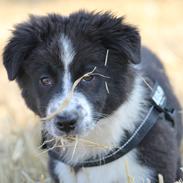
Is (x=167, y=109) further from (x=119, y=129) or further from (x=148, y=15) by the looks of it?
(x=148, y=15)

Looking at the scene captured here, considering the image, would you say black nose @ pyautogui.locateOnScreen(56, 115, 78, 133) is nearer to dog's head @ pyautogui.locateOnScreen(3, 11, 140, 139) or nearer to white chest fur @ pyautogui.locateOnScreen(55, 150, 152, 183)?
dog's head @ pyautogui.locateOnScreen(3, 11, 140, 139)

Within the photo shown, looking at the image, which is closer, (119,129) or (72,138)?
(72,138)

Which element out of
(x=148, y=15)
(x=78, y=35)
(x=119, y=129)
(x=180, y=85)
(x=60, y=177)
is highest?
(x=78, y=35)

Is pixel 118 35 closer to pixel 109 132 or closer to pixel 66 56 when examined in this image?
pixel 66 56

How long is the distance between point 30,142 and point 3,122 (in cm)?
116

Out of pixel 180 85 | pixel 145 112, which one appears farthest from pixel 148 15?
pixel 145 112

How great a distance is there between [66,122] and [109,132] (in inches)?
28.1

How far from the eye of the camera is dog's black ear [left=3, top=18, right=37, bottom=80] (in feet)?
20.2

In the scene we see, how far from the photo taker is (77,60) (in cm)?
592

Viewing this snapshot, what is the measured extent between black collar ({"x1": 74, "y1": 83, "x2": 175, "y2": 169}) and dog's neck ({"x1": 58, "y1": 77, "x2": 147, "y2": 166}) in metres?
0.05

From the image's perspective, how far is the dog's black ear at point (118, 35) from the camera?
605cm

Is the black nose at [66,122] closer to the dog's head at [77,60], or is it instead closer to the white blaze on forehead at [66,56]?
the dog's head at [77,60]

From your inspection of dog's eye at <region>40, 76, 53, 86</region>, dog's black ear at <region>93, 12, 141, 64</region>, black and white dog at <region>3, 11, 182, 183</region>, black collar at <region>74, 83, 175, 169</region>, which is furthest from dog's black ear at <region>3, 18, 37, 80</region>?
black collar at <region>74, 83, 175, 169</region>

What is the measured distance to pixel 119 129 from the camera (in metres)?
6.24
